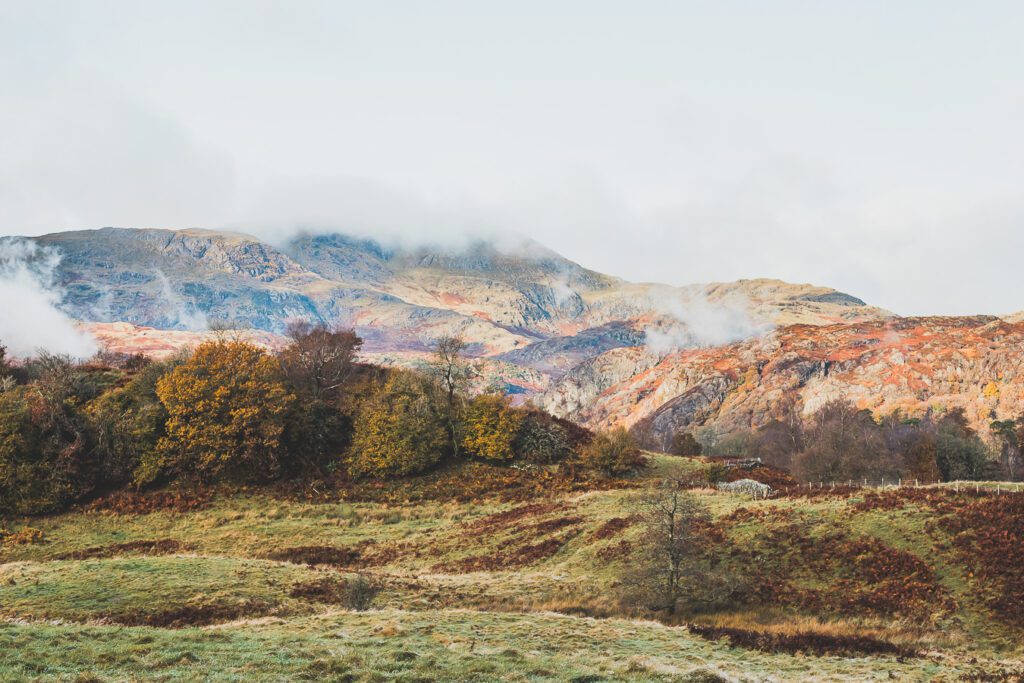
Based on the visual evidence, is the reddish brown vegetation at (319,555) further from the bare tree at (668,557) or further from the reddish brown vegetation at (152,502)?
the bare tree at (668,557)

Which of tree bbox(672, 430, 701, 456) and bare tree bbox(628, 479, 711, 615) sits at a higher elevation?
bare tree bbox(628, 479, 711, 615)

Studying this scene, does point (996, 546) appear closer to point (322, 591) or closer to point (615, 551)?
point (615, 551)

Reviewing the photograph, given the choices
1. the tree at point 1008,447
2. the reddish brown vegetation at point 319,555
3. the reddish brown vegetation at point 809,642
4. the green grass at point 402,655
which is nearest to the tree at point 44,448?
the reddish brown vegetation at point 319,555

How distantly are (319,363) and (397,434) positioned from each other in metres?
15.1

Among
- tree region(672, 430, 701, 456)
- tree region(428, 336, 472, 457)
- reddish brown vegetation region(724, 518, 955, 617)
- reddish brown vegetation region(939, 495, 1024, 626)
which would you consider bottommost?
tree region(672, 430, 701, 456)

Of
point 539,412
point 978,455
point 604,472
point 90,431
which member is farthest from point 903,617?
point 978,455

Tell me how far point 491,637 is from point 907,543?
21.8m

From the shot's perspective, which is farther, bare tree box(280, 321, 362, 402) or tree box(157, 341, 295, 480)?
bare tree box(280, 321, 362, 402)

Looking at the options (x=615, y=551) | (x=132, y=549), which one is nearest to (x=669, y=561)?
(x=615, y=551)

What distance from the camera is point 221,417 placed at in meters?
61.2

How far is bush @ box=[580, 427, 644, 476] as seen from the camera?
66.8 metres

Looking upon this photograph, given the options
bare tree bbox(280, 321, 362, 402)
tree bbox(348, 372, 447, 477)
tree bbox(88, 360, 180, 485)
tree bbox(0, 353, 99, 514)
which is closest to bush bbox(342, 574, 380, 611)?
tree bbox(348, 372, 447, 477)

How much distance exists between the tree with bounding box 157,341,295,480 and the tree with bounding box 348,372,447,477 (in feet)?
26.4

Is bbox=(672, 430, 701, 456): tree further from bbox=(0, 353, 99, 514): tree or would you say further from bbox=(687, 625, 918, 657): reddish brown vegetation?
bbox=(687, 625, 918, 657): reddish brown vegetation
